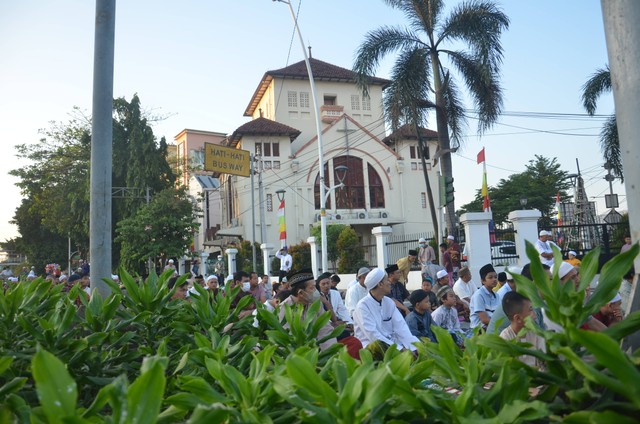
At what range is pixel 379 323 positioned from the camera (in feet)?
22.4

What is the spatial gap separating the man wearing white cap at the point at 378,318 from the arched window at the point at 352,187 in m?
32.4

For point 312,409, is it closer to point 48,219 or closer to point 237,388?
point 237,388

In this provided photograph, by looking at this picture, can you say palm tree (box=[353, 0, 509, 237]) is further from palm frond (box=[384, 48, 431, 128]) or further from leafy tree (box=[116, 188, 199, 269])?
leafy tree (box=[116, 188, 199, 269])

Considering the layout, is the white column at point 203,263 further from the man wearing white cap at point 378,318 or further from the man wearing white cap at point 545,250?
the man wearing white cap at point 378,318

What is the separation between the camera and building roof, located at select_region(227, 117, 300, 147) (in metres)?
38.1

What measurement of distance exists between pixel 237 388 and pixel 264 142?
37.6 meters

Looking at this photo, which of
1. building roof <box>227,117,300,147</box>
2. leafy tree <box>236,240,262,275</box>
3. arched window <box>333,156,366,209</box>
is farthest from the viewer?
arched window <box>333,156,366,209</box>

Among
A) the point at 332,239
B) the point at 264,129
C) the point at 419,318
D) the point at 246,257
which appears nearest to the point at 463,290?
the point at 419,318

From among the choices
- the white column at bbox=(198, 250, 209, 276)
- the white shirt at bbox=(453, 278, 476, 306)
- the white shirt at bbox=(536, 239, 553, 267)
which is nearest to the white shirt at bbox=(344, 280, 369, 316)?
the white shirt at bbox=(453, 278, 476, 306)

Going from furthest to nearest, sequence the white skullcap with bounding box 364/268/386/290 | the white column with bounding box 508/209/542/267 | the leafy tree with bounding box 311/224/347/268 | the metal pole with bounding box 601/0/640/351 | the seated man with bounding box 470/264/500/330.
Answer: the leafy tree with bounding box 311/224/347/268, the white column with bounding box 508/209/542/267, the seated man with bounding box 470/264/500/330, the white skullcap with bounding box 364/268/386/290, the metal pole with bounding box 601/0/640/351

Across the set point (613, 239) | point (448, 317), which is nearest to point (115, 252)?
point (613, 239)

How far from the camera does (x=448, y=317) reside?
8586 mm

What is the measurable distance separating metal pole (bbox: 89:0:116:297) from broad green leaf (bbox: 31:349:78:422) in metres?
3.81

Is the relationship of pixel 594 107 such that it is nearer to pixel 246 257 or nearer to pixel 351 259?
pixel 351 259
